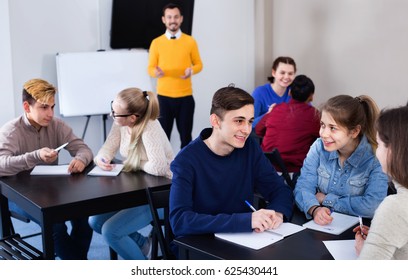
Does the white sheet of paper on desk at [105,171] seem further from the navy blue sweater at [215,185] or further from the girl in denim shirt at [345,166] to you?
the girl in denim shirt at [345,166]

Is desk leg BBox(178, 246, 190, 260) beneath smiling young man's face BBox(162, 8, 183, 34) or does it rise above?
beneath

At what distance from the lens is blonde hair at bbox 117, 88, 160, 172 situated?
329 centimetres

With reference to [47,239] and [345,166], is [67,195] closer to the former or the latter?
[47,239]

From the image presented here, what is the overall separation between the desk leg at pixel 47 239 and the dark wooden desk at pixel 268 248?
30.3 inches

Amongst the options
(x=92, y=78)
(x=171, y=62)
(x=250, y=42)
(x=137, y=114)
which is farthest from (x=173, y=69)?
(x=137, y=114)

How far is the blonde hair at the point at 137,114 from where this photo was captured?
329cm

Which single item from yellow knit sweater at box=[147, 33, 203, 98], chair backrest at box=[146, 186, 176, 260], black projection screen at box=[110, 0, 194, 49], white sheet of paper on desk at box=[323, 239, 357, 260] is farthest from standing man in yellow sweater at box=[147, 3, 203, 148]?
white sheet of paper on desk at box=[323, 239, 357, 260]

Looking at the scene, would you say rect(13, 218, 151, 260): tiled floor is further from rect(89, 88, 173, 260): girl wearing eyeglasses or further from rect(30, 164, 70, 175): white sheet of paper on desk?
rect(30, 164, 70, 175): white sheet of paper on desk

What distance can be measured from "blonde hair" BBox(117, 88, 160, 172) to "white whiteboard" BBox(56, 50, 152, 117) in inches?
88.5

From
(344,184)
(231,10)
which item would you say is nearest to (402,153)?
(344,184)

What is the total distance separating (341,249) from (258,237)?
0.96ft

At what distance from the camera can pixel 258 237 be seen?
6.98ft
